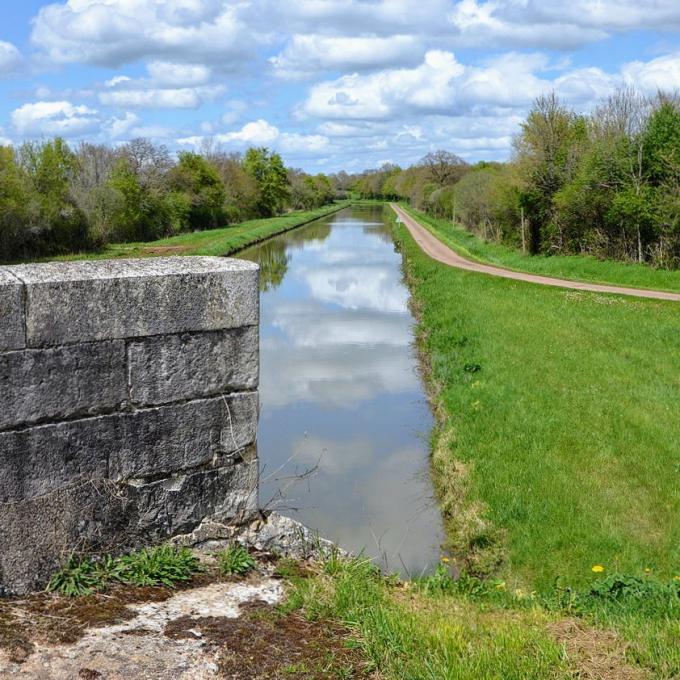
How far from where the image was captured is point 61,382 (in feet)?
12.3

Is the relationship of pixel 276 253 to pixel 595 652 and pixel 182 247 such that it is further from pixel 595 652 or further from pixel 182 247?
pixel 595 652

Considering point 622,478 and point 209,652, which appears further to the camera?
point 622,478

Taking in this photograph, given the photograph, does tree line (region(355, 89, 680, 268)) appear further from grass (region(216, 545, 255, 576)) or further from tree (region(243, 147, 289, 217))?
tree (region(243, 147, 289, 217))

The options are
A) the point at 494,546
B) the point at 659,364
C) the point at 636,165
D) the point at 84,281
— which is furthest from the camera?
the point at 636,165

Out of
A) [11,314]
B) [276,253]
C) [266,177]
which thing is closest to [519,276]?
[276,253]

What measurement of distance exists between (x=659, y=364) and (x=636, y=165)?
1671 cm

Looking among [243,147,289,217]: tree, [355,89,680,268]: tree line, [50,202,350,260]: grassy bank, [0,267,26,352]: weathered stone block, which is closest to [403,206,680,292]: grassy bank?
[355,89,680,268]: tree line

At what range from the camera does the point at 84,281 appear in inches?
148

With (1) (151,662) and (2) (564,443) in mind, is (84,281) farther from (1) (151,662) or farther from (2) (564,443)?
(2) (564,443)

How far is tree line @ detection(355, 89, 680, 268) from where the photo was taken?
26.8 metres

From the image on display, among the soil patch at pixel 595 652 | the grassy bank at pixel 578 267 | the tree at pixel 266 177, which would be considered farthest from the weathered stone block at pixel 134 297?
the tree at pixel 266 177

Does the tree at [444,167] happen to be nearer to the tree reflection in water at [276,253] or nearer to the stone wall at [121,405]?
the tree reflection in water at [276,253]

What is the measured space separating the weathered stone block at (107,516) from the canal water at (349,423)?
0.47 metres

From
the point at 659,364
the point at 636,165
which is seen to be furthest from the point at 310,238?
the point at 659,364
